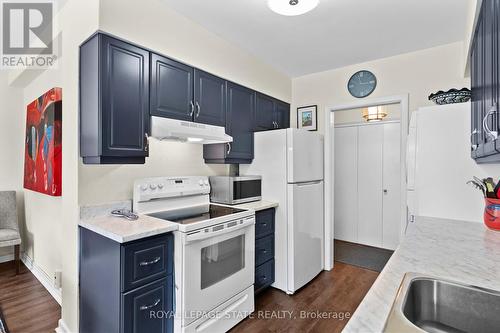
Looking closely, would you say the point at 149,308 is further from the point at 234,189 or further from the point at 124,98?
the point at 124,98

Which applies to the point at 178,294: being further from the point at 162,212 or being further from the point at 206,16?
the point at 206,16

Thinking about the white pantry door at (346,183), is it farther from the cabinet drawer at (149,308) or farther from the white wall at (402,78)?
the cabinet drawer at (149,308)

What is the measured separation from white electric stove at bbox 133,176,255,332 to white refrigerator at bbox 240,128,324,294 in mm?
507

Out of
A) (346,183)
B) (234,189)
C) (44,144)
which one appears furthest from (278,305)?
(44,144)

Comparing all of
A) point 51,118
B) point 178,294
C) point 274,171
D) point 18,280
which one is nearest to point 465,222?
→ point 274,171

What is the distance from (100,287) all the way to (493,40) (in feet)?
8.02

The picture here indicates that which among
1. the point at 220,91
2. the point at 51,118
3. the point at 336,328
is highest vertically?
the point at 220,91

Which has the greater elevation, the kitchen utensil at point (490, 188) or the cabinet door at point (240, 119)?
the cabinet door at point (240, 119)

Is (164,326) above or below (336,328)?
above

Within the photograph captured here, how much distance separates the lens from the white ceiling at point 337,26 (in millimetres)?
2084

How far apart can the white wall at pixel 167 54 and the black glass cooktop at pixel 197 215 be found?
36cm

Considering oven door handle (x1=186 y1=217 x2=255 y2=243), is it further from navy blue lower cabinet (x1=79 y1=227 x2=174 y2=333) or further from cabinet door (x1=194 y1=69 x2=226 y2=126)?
cabinet door (x1=194 y1=69 x2=226 y2=126)

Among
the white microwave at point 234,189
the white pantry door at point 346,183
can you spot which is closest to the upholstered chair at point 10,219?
the white microwave at point 234,189

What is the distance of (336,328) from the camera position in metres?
2.14
